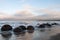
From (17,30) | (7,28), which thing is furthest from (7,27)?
(17,30)

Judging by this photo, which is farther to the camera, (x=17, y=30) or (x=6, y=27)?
(x=6, y=27)

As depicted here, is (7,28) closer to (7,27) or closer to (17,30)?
(7,27)

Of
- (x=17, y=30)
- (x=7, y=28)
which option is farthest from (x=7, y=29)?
(x=17, y=30)

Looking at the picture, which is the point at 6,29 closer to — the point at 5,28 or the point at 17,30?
the point at 5,28

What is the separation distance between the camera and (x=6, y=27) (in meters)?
21.5

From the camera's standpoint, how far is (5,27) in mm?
21422

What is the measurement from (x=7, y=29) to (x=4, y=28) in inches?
18.6

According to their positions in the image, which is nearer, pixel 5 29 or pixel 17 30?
pixel 17 30

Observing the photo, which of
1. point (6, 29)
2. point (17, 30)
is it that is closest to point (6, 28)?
point (6, 29)

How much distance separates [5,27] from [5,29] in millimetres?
296

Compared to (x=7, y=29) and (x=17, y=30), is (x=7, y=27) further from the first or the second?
(x=17, y=30)

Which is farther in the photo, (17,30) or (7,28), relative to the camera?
(7,28)

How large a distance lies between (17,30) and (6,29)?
2068 millimetres

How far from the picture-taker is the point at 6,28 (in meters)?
21.4
